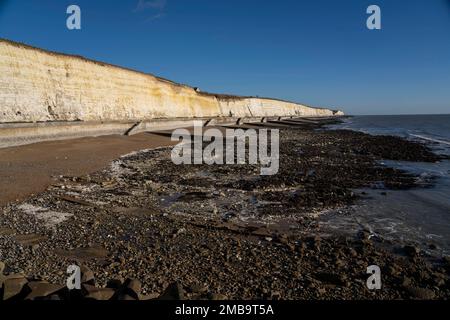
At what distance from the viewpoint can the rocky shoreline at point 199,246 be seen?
16.4 feet

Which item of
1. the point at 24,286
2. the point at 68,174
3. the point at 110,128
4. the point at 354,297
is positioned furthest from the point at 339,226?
the point at 110,128

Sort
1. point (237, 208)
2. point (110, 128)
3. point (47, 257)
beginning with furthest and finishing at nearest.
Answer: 1. point (110, 128)
2. point (237, 208)
3. point (47, 257)

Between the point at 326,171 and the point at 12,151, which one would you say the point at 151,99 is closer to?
the point at 12,151

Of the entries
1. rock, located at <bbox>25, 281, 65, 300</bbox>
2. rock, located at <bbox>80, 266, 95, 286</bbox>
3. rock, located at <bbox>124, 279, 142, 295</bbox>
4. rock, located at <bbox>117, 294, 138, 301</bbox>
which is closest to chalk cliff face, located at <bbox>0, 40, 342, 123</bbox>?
rock, located at <bbox>80, 266, 95, 286</bbox>

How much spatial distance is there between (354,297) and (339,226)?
3.35m

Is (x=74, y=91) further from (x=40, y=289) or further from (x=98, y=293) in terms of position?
(x=98, y=293)

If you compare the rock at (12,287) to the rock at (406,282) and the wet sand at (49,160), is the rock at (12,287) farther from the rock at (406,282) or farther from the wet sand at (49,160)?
the rock at (406,282)

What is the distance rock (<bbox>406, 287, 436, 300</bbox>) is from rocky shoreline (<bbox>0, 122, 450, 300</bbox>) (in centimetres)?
1

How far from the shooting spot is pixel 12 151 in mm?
15969

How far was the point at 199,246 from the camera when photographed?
6.44 meters

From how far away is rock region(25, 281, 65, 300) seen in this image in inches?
153

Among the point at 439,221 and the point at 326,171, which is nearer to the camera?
the point at 439,221

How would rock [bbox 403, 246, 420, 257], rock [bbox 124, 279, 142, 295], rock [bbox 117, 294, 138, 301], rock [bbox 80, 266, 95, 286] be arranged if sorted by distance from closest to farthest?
rock [bbox 117, 294, 138, 301], rock [bbox 124, 279, 142, 295], rock [bbox 80, 266, 95, 286], rock [bbox 403, 246, 420, 257]

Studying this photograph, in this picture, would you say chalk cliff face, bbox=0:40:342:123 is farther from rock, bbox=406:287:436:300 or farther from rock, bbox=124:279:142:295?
rock, bbox=406:287:436:300
